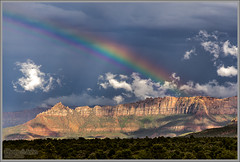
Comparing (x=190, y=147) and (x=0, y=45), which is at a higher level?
(x=0, y=45)

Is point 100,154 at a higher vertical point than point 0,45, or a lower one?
lower

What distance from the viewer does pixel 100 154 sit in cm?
7044

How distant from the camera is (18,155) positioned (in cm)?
6575

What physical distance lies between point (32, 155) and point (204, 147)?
36177 mm

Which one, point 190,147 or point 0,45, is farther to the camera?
point 190,147

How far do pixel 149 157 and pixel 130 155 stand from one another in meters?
4.11

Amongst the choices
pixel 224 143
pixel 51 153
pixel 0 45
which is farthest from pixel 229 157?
pixel 0 45

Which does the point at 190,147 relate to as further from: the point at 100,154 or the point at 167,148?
the point at 100,154

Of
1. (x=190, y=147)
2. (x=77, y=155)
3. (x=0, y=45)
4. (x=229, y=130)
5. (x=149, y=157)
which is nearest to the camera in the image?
(x=0, y=45)

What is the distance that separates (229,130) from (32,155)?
112475mm

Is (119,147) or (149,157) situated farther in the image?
(119,147)

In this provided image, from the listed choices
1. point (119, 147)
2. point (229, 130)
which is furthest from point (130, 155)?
point (229, 130)

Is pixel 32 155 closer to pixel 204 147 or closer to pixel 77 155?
pixel 77 155

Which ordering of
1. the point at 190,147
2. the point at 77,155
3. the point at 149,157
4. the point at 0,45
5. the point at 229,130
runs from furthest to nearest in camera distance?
the point at 229,130 < the point at 190,147 < the point at 77,155 < the point at 149,157 < the point at 0,45
